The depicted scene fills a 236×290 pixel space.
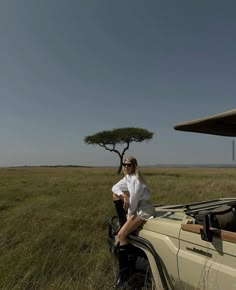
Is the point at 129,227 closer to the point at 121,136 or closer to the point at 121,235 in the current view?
the point at 121,235

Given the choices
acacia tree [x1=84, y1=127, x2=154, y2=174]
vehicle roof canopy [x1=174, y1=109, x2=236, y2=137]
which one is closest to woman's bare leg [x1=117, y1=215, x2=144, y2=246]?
vehicle roof canopy [x1=174, y1=109, x2=236, y2=137]

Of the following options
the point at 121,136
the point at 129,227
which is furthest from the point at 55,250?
the point at 121,136

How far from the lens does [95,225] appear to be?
639cm

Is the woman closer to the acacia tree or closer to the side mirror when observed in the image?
the side mirror

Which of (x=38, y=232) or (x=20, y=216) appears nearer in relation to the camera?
(x=38, y=232)

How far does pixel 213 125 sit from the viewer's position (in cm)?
288

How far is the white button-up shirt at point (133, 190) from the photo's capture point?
3.27 meters

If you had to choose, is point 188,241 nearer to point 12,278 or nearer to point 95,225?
point 12,278

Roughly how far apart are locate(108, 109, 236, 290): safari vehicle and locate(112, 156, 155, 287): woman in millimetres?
88

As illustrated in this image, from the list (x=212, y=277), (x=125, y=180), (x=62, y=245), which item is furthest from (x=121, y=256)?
(x=62, y=245)

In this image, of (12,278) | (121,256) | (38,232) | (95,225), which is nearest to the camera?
(121,256)

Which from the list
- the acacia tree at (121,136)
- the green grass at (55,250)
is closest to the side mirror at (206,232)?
the green grass at (55,250)

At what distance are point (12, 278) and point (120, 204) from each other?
1.65m

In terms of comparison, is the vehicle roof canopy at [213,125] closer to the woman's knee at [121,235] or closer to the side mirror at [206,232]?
the side mirror at [206,232]
